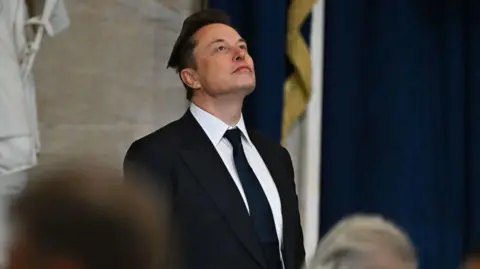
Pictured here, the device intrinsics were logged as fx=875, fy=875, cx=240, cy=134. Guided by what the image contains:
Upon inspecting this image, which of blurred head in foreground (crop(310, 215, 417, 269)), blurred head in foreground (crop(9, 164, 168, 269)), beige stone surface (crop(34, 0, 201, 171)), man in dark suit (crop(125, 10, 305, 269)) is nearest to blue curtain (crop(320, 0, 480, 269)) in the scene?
beige stone surface (crop(34, 0, 201, 171))

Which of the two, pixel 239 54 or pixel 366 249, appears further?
pixel 239 54

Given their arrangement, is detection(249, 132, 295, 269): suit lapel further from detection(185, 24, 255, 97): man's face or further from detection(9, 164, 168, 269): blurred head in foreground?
detection(9, 164, 168, 269): blurred head in foreground

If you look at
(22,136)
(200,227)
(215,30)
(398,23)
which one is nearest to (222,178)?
(200,227)

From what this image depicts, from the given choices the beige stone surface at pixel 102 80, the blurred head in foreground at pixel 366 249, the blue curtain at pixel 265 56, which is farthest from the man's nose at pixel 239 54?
the blurred head in foreground at pixel 366 249

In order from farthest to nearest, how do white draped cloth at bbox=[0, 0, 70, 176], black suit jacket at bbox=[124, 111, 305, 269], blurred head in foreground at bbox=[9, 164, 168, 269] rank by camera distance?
white draped cloth at bbox=[0, 0, 70, 176]
black suit jacket at bbox=[124, 111, 305, 269]
blurred head in foreground at bbox=[9, 164, 168, 269]

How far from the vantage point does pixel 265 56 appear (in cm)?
240

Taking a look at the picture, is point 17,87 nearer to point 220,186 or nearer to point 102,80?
point 102,80

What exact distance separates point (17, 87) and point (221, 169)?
648mm

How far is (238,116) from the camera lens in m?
1.79

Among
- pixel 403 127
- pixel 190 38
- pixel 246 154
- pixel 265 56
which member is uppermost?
pixel 190 38

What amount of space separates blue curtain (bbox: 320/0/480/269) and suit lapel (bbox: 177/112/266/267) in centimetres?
83

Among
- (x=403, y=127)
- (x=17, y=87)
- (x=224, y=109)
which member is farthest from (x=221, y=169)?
(x=403, y=127)

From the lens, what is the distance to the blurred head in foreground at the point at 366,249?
922 mm

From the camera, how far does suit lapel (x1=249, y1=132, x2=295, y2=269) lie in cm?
171
